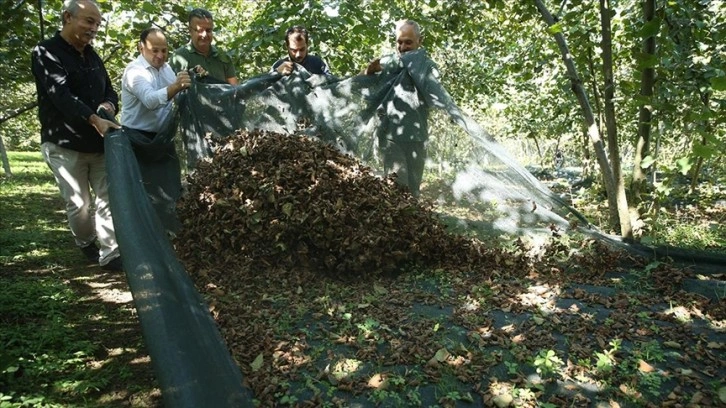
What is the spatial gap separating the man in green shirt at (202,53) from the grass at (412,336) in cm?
184

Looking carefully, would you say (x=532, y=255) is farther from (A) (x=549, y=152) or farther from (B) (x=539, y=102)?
(A) (x=549, y=152)

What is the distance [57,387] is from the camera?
212cm

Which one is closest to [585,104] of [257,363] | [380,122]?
[380,122]

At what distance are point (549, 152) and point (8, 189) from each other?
1476 cm

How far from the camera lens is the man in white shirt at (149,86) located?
10.8 ft

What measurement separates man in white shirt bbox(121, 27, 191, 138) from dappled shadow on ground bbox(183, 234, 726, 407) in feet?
4.06

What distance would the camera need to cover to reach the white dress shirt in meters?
3.30

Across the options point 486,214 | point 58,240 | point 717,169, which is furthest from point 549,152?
point 58,240

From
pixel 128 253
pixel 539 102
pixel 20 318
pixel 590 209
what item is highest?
pixel 539 102

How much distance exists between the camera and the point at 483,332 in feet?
8.35

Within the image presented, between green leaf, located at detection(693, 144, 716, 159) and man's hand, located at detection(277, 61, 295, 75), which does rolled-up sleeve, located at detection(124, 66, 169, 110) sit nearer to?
man's hand, located at detection(277, 61, 295, 75)

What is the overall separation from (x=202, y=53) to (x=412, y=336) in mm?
2955

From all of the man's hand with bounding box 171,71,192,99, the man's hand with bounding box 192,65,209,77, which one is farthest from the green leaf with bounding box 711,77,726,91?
the man's hand with bounding box 192,65,209,77

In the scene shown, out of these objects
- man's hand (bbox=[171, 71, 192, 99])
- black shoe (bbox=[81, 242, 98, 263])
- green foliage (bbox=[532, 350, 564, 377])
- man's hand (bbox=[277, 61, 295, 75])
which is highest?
man's hand (bbox=[277, 61, 295, 75])
